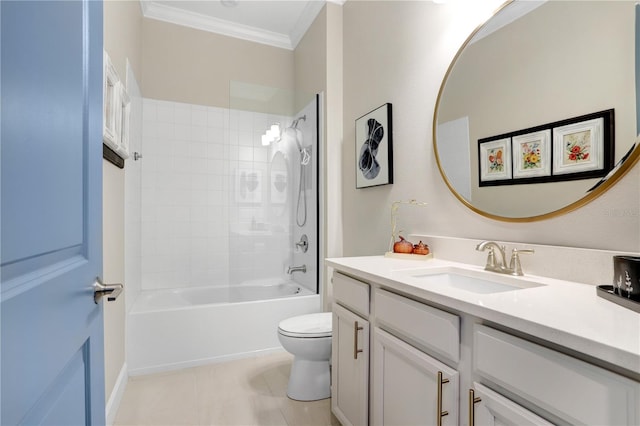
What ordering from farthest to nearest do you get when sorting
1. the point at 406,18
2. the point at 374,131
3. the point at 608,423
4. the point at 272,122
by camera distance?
the point at 272,122 → the point at 374,131 → the point at 406,18 → the point at 608,423

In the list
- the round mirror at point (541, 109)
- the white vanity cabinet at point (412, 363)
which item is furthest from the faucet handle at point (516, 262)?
the white vanity cabinet at point (412, 363)

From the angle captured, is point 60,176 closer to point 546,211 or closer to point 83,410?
point 83,410

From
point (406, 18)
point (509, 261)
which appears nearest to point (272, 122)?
point (406, 18)

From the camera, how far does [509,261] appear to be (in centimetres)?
128

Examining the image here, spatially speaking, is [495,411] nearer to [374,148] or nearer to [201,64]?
[374,148]

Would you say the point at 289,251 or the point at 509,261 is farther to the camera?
the point at 289,251

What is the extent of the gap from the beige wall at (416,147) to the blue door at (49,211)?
4.76ft

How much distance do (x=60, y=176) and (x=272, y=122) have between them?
2572 millimetres

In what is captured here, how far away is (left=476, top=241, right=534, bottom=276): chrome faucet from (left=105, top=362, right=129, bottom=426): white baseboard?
198 cm

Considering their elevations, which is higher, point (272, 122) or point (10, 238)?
point (272, 122)

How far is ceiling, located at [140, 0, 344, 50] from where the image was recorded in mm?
2904

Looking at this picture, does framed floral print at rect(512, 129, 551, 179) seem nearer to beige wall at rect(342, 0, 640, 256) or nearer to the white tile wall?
beige wall at rect(342, 0, 640, 256)

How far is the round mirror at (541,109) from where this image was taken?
40.4 inches

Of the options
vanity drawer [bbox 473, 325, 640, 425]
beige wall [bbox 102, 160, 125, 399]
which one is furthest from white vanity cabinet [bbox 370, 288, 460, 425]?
beige wall [bbox 102, 160, 125, 399]
